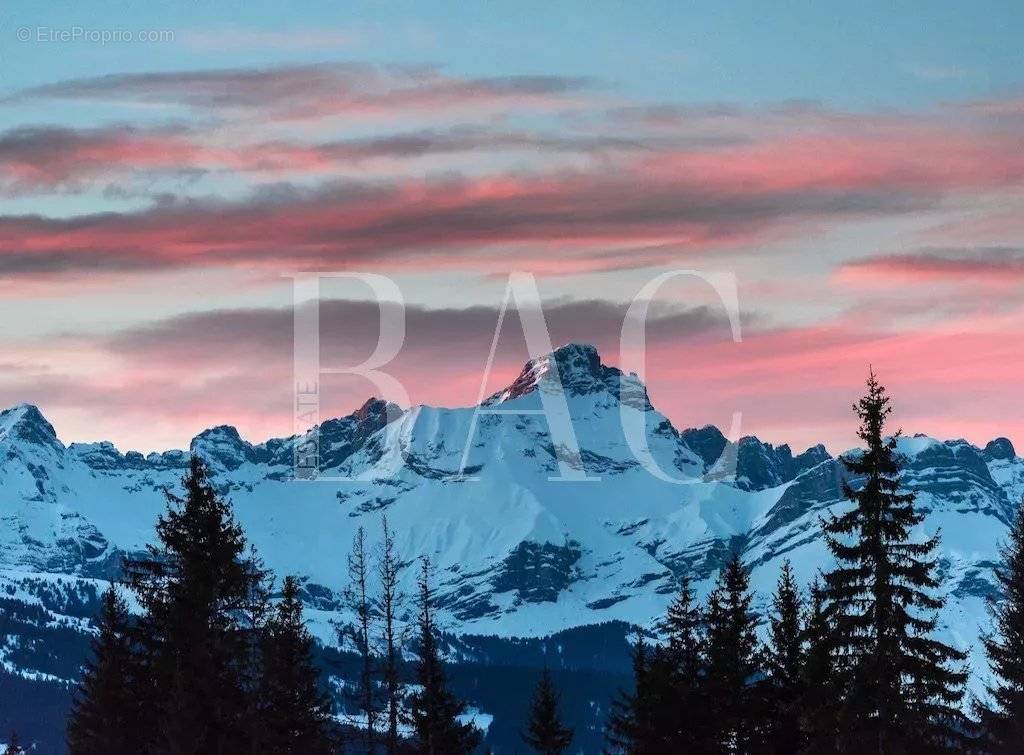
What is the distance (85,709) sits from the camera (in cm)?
7275

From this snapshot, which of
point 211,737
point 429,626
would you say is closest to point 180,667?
point 211,737

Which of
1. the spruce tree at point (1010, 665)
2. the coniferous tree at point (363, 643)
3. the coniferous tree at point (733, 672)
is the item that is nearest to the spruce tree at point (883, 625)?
the spruce tree at point (1010, 665)

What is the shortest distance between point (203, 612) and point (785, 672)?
2084 cm

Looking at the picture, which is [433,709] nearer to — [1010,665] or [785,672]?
[785,672]

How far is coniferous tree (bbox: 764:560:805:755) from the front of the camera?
6488 cm

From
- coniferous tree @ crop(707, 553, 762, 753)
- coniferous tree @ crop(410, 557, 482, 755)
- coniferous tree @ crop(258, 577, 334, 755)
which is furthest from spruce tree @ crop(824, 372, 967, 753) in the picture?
coniferous tree @ crop(410, 557, 482, 755)

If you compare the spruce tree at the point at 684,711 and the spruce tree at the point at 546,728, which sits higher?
the spruce tree at the point at 546,728

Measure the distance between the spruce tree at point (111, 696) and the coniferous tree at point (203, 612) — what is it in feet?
25.5

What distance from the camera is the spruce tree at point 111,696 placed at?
67188 mm

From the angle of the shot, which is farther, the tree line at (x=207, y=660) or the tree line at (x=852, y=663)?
the tree line at (x=207, y=660)

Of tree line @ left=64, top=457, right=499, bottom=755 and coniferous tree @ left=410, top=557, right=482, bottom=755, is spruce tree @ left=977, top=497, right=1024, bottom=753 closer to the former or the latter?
tree line @ left=64, top=457, right=499, bottom=755

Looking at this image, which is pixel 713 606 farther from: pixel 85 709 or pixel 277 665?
pixel 85 709

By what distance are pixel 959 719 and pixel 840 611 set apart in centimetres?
427

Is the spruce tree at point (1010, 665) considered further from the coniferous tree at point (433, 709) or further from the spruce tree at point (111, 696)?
the spruce tree at point (111, 696)
